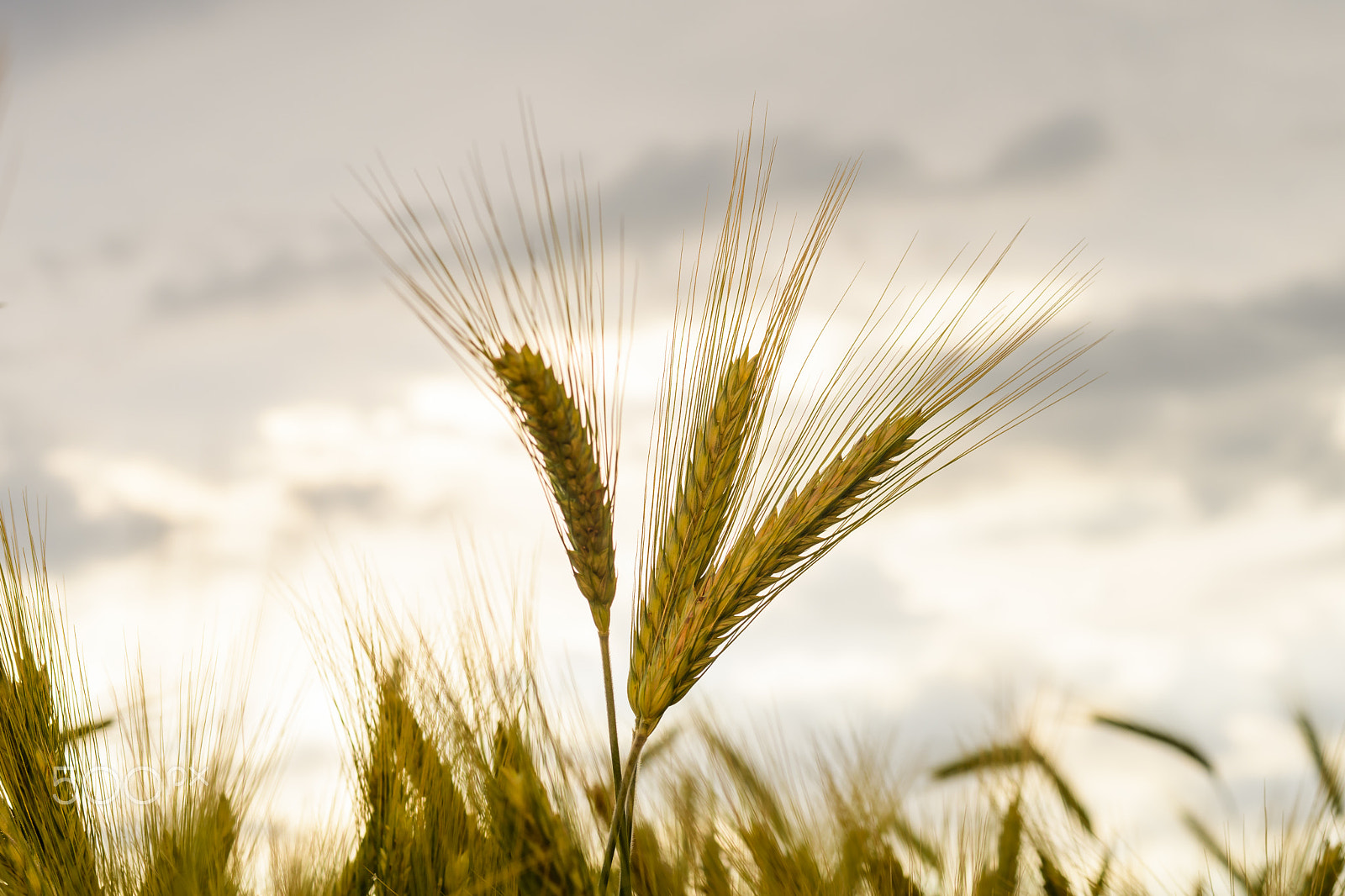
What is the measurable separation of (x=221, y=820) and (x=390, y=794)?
32cm

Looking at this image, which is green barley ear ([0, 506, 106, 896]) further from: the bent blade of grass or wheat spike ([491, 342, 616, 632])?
the bent blade of grass

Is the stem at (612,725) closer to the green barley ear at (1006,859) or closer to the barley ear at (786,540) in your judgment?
the barley ear at (786,540)

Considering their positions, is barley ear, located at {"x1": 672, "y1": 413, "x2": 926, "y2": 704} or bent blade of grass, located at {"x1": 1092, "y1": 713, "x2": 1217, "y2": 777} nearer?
barley ear, located at {"x1": 672, "y1": 413, "x2": 926, "y2": 704}

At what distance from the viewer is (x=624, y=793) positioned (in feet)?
3.60

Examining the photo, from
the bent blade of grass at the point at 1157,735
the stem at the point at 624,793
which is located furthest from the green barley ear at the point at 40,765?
the bent blade of grass at the point at 1157,735

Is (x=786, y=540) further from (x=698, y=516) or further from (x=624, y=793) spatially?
(x=624, y=793)

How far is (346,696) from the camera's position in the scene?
5.93ft

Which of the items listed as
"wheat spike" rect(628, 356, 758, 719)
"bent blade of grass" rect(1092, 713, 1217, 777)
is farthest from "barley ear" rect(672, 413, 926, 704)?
"bent blade of grass" rect(1092, 713, 1217, 777)

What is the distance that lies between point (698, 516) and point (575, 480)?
168 millimetres

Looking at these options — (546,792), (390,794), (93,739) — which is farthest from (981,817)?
(93,739)

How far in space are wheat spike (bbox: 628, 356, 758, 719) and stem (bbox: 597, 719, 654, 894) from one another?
3 centimetres

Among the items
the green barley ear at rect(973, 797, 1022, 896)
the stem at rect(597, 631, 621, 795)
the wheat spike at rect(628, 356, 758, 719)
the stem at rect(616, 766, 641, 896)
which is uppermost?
the wheat spike at rect(628, 356, 758, 719)

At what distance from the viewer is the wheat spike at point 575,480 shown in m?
1.13

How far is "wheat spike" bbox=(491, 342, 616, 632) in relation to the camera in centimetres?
113
